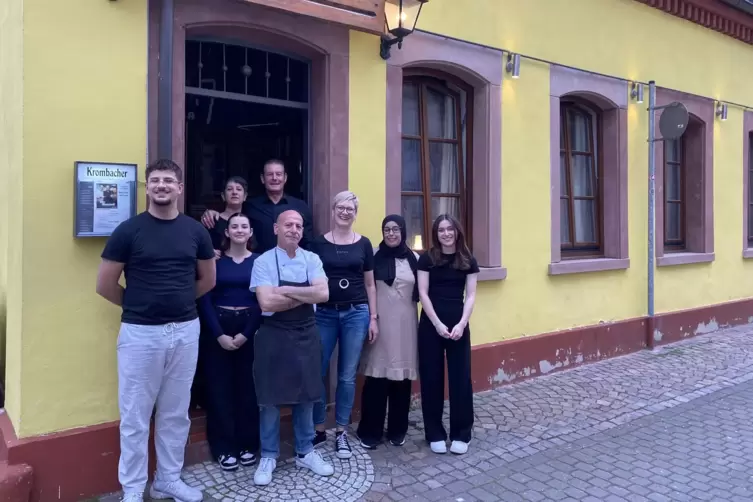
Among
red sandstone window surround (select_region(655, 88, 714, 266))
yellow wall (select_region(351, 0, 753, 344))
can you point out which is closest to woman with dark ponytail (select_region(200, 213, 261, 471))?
yellow wall (select_region(351, 0, 753, 344))

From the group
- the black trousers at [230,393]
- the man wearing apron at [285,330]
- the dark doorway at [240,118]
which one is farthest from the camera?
the dark doorway at [240,118]

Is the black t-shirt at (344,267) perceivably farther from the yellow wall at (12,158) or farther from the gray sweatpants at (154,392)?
the yellow wall at (12,158)

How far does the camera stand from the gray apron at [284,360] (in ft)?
12.8

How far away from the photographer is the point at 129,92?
399cm

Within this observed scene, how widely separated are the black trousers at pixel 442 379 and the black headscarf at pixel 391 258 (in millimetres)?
361

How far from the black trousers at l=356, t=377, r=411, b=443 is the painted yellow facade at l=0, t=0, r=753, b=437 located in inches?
54.4

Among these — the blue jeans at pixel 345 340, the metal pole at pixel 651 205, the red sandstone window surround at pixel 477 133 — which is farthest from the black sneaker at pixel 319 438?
the metal pole at pixel 651 205

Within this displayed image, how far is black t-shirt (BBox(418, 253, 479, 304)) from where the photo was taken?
4.54 metres

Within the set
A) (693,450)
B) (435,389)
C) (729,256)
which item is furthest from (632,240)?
(435,389)

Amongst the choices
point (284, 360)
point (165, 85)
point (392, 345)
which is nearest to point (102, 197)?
point (165, 85)

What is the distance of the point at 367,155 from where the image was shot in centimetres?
527

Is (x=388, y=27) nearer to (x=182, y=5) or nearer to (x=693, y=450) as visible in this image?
(x=182, y=5)

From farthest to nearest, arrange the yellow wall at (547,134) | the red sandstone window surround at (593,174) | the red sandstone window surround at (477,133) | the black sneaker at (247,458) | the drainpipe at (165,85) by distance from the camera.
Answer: the red sandstone window surround at (593,174) < the yellow wall at (547,134) < the red sandstone window surround at (477,133) < the black sneaker at (247,458) < the drainpipe at (165,85)

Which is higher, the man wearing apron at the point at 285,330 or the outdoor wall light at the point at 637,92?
the outdoor wall light at the point at 637,92
